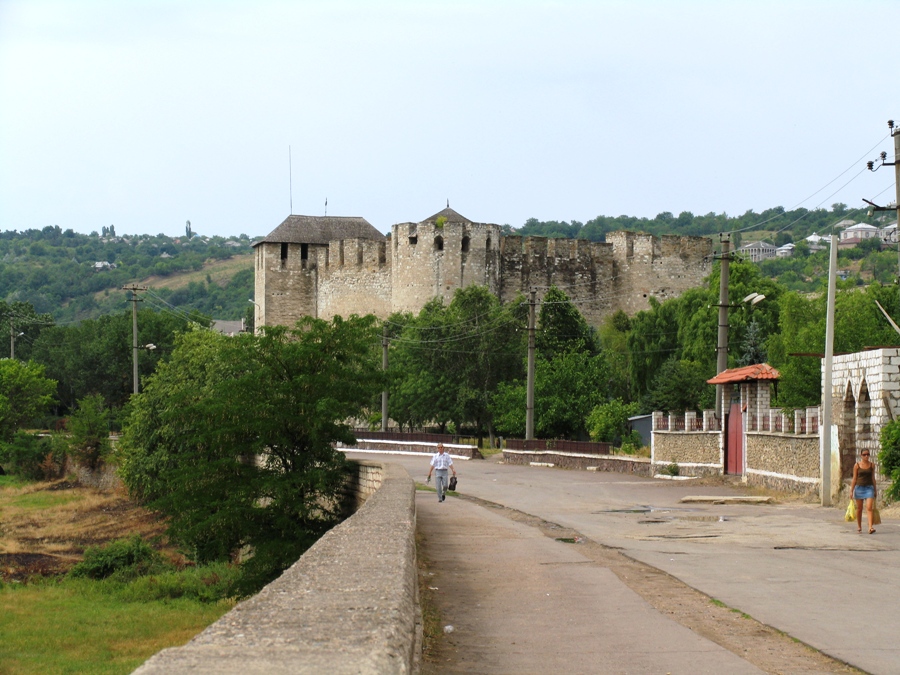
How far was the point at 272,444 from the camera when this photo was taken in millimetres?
21734

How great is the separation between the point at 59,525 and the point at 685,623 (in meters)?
36.7

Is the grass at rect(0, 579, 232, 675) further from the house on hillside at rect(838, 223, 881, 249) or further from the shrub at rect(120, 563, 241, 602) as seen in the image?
the house on hillside at rect(838, 223, 881, 249)

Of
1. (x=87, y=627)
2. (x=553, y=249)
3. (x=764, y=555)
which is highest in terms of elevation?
(x=553, y=249)

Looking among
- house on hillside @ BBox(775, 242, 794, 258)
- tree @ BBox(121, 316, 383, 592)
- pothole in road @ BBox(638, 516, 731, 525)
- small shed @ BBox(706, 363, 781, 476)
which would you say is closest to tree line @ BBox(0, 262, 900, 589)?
tree @ BBox(121, 316, 383, 592)

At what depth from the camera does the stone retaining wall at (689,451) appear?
90.8 feet

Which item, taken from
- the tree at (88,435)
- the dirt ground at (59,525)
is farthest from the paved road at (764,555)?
the tree at (88,435)

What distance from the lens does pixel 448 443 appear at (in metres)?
44.4

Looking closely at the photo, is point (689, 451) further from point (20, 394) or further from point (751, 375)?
point (20, 394)

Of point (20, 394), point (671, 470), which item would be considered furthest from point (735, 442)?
point (20, 394)

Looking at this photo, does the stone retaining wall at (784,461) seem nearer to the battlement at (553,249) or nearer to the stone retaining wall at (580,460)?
the stone retaining wall at (580,460)

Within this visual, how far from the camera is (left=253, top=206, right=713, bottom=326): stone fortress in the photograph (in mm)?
59938

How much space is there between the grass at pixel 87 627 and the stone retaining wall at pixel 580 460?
→ 40.3 ft

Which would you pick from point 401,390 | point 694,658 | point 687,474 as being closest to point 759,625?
point 694,658

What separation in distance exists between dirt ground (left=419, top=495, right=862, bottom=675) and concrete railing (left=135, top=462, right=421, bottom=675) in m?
0.53
